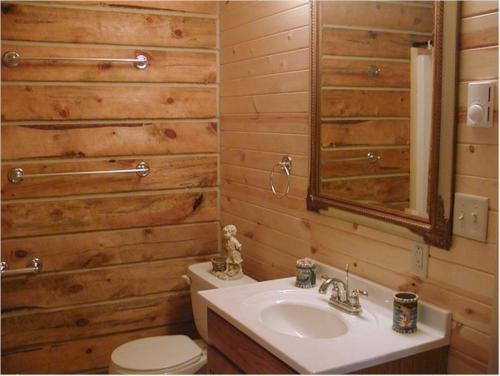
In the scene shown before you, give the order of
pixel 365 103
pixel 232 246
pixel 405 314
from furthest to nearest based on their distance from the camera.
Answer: pixel 232 246, pixel 365 103, pixel 405 314

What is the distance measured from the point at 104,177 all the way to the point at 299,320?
1236 mm

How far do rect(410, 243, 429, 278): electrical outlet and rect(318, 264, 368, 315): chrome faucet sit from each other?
0.68ft

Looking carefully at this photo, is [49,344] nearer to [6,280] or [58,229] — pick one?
[6,280]

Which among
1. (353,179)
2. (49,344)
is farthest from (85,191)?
(353,179)

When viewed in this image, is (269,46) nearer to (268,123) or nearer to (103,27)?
(268,123)

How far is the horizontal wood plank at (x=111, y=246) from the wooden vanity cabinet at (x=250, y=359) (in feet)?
2.93

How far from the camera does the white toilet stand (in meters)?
2.38

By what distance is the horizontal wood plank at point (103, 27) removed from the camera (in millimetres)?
2520

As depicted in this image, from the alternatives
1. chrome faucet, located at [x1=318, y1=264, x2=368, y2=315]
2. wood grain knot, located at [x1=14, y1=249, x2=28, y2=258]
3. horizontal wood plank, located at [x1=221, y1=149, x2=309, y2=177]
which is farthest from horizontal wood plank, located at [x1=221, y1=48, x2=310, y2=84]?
wood grain knot, located at [x1=14, y1=249, x2=28, y2=258]

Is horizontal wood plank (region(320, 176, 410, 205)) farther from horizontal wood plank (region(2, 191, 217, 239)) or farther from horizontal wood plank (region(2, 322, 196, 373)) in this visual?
horizontal wood plank (region(2, 322, 196, 373))

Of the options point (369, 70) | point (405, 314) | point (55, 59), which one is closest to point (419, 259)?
point (405, 314)

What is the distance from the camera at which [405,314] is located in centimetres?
166

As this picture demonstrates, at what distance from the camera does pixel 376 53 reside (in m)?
1.92

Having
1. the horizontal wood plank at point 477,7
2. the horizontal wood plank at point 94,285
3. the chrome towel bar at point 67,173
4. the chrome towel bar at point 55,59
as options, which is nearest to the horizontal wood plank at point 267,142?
the chrome towel bar at point 67,173
